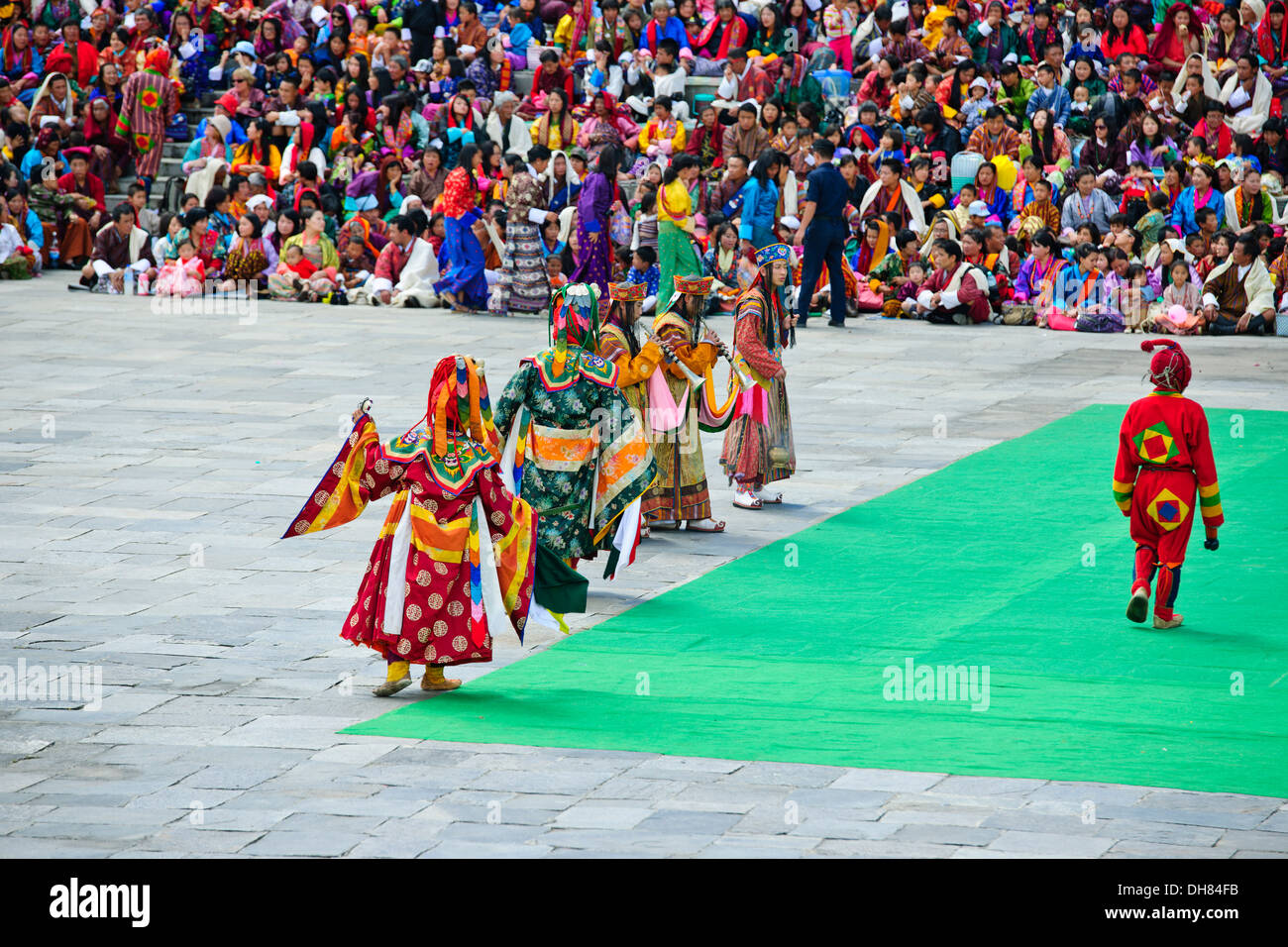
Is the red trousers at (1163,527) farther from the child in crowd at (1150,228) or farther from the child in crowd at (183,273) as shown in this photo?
the child in crowd at (183,273)

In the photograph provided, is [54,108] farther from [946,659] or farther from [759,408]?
[946,659]

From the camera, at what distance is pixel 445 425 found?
7.88 meters

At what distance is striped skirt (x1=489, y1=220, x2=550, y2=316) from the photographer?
19.2 m

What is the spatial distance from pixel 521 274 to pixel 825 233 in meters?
3.31

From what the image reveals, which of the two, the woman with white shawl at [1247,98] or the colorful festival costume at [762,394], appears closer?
the colorful festival costume at [762,394]

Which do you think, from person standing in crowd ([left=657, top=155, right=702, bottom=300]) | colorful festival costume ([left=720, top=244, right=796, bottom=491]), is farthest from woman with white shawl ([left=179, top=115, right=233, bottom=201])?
colorful festival costume ([left=720, top=244, right=796, bottom=491])

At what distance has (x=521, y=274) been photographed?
19344 mm

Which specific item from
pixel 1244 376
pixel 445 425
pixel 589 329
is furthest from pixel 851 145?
pixel 445 425

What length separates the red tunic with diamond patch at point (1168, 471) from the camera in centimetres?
892

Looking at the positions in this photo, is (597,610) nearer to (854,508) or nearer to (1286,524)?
(854,508)

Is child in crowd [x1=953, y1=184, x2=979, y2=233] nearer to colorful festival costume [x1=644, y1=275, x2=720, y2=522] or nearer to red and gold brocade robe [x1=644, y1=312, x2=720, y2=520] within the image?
colorful festival costume [x1=644, y1=275, x2=720, y2=522]

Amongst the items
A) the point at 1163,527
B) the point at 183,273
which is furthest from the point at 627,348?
the point at 183,273

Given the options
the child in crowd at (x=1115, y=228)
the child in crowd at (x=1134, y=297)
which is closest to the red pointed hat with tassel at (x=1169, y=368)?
the child in crowd at (x=1134, y=297)

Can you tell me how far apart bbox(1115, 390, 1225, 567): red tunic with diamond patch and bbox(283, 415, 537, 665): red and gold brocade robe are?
3264mm
